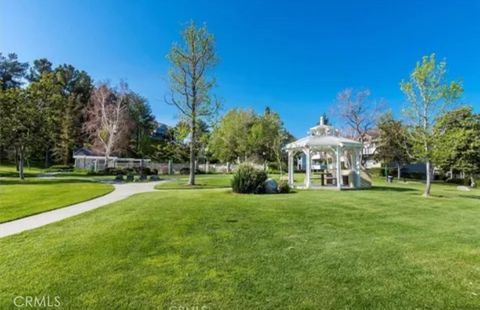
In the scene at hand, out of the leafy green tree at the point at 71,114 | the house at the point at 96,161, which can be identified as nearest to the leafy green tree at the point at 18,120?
the house at the point at 96,161

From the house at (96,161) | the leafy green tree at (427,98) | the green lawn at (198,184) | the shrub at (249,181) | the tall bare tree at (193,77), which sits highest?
the tall bare tree at (193,77)

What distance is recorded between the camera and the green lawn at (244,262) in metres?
3.38

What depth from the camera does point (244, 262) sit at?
443cm

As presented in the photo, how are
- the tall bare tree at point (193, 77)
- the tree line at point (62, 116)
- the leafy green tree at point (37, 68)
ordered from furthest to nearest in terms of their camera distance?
the leafy green tree at point (37, 68) < the tree line at point (62, 116) < the tall bare tree at point (193, 77)

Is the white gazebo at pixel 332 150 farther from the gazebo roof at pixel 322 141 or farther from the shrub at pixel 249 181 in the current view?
the shrub at pixel 249 181

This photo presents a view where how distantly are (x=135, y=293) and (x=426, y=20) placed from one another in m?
22.3

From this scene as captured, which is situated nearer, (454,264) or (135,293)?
(135,293)

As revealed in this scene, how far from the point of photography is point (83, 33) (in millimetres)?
16031

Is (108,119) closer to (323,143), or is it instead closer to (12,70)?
(12,70)

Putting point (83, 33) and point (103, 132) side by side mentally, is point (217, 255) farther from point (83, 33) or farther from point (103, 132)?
point (103, 132)

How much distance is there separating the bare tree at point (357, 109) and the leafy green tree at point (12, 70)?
52874 mm

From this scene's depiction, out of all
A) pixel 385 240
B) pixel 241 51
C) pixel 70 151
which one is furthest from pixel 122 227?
pixel 70 151

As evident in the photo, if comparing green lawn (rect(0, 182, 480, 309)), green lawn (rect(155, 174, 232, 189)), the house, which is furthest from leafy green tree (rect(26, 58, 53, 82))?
green lawn (rect(0, 182, 480, 309))

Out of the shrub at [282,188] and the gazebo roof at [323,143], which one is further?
the gazebo roof at [323,143]
